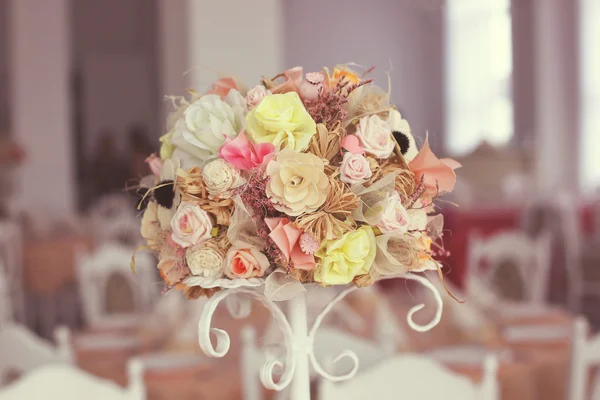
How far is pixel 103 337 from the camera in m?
3.32

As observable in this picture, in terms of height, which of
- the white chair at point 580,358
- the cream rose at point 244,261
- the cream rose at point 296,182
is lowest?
the white chair at point 580,358

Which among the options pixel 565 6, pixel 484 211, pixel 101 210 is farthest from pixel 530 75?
pixel 101 210

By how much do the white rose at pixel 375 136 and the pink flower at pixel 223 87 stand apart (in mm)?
253

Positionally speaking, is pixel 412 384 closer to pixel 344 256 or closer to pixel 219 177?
pixel 344 256

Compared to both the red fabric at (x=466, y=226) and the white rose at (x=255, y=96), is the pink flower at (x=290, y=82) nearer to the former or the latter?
the white rose at (x=255, y=96)

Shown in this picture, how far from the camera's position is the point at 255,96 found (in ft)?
4.28

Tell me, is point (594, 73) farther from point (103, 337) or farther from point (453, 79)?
point (103, 337)

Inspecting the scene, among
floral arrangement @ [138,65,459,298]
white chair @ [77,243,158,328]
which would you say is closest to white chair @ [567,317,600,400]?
floral arrangement @ [138,65,459,298]

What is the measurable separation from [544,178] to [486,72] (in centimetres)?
251

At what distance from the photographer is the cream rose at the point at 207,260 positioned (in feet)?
4.17

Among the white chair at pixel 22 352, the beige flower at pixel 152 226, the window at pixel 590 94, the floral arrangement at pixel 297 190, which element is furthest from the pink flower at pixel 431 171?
the window at pixel 590 94

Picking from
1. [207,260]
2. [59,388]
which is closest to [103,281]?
[59,388]

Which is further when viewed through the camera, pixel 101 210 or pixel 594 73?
pixel 594 73

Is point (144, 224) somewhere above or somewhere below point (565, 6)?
below
